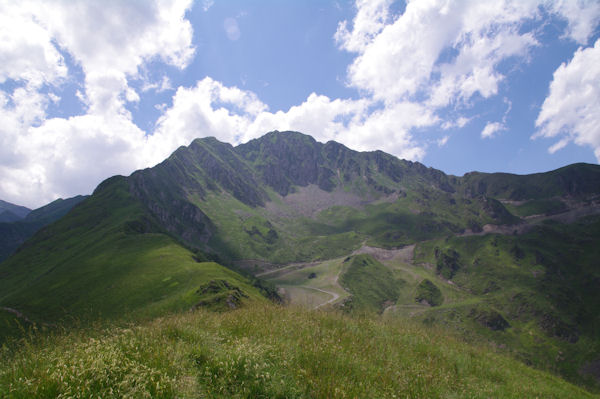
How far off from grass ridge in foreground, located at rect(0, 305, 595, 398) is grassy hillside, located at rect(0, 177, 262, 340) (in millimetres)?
33963

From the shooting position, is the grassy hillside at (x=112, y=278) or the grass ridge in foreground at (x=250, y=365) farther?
the grassy hillside at (x=112, y=278)

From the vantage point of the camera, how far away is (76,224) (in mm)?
178875

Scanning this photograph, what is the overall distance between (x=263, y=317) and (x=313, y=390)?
4.21 metres

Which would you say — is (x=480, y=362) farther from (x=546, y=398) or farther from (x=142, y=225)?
(x=142, y=225)

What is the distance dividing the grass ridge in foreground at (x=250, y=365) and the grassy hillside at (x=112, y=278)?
111 feet

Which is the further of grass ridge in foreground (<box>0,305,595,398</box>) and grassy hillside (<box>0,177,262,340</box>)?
grassy hillside (<box>0,177,262,340</box>)

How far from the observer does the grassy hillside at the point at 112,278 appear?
224ft

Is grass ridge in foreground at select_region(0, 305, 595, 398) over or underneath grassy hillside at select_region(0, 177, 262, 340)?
over

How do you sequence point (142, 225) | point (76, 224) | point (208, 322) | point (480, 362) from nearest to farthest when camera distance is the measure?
point (208, 322) < point (480, 362) < point (142, 225) < point (76, 224)

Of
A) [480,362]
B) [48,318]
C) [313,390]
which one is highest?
[313,390]

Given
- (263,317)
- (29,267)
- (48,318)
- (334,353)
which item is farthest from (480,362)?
(29,267)

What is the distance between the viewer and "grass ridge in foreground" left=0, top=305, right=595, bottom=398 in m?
4.40

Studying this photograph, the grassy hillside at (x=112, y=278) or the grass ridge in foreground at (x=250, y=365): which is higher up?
the grass ridge in foreground at (x=250, y=365)

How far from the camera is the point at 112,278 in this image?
291 ft
